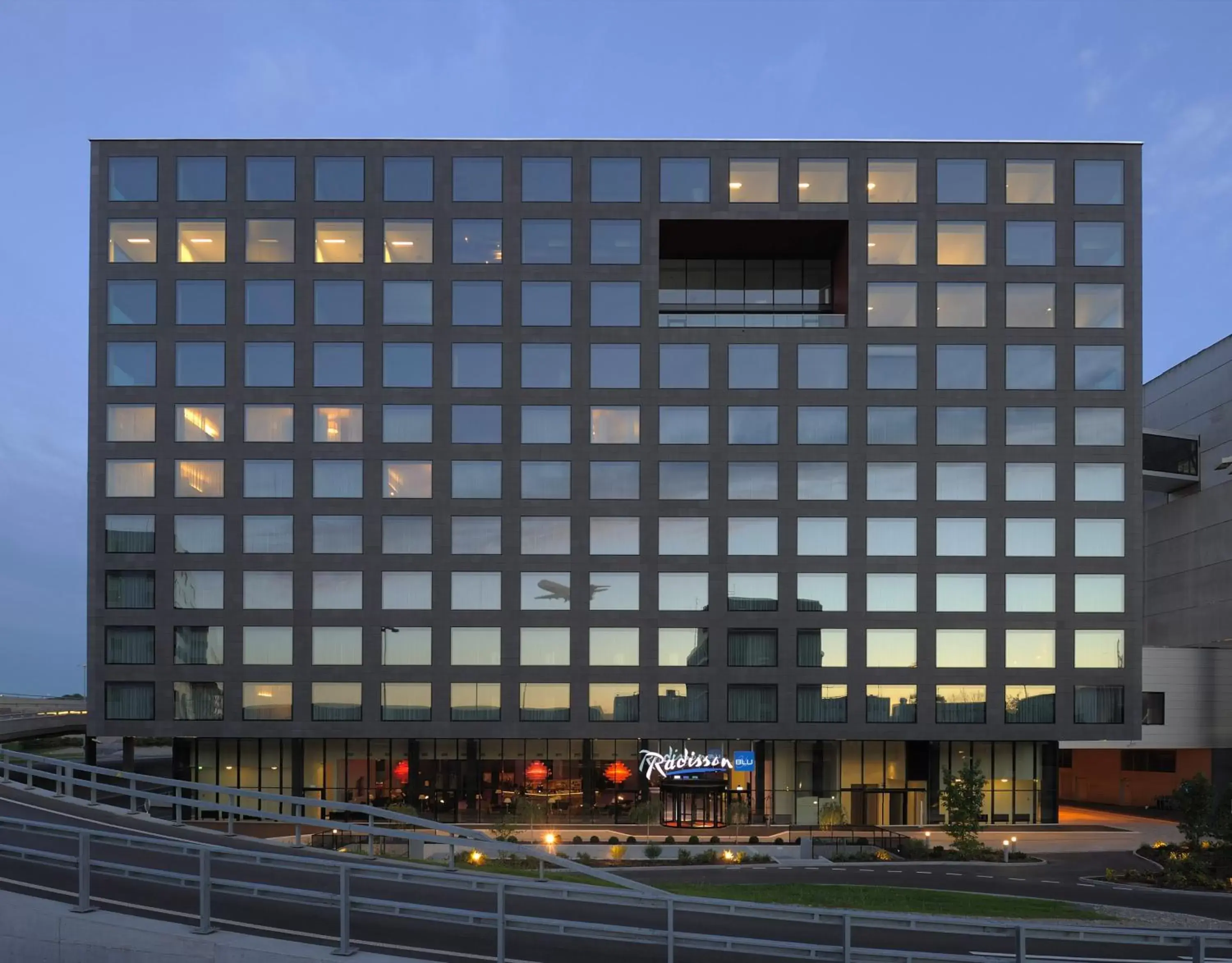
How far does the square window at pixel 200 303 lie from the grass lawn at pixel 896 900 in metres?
36.9

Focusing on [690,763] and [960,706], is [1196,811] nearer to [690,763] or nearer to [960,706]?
[960,706]

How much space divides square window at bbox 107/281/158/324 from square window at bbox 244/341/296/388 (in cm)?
561

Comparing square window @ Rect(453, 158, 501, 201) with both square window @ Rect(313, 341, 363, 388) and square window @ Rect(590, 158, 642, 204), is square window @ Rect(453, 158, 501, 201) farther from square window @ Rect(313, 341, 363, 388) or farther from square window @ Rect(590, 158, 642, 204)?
square window @ Rect(313, 341, 363, 388)

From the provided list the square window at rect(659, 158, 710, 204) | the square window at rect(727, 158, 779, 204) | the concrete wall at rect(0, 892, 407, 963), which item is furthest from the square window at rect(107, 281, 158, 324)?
the concrete wall at rect(0, 892, 407, 963)

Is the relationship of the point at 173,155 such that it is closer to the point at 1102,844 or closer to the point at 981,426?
the point at 981,426

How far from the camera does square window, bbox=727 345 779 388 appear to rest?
2025 inches

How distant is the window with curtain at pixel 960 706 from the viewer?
50.7 metres

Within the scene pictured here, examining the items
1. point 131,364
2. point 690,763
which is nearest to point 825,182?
point 690,763

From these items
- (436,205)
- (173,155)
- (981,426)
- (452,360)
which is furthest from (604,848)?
(173,155)

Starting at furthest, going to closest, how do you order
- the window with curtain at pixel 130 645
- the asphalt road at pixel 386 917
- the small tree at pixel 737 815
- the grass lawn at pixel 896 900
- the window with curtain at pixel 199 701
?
the window with curtain at pixel 130 645
the window with curtain at pixel 199 701
the small tree at pixel 737 815
the grass lawn at pixel 896 900
the asphalt road at pixel 386 917

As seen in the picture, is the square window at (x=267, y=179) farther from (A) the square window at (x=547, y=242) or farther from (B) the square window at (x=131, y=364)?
(A) the square window at (x=547, y=242)

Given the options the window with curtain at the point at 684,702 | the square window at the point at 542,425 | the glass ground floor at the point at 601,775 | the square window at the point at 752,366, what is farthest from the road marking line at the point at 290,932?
the square window at the point at 752,366

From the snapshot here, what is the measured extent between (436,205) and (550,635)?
76.1 feet

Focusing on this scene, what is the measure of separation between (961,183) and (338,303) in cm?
3328
